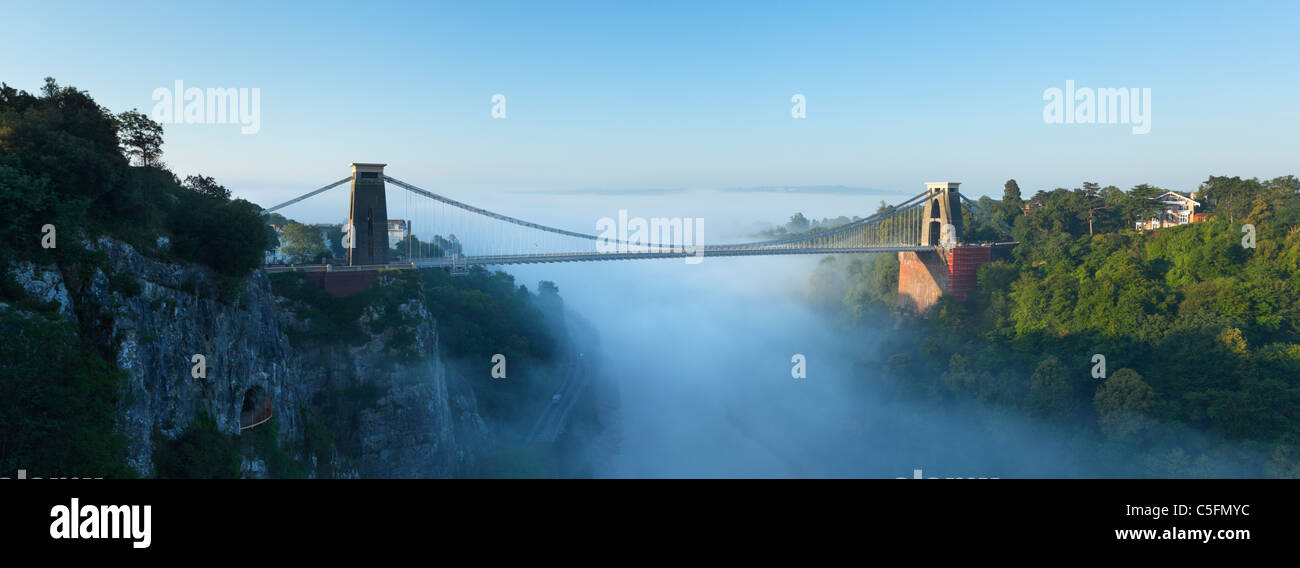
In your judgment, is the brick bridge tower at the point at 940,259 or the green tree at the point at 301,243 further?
the brick bridge tower at the point at 940,259

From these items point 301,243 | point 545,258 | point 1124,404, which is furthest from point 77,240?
point 1124,404

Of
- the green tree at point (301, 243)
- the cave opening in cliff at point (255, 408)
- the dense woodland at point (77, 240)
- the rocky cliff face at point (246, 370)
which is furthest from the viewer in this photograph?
the green tree at point (301, 243)

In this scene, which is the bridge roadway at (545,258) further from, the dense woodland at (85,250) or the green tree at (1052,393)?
the green tree at (1052,393)

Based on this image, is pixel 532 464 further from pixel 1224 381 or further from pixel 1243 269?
pixel 1243 269

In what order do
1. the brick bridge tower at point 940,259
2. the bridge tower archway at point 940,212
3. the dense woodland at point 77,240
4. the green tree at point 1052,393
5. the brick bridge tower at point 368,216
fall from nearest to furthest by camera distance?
1. the dense woodland at point 77,240
2. the brick bridge tower at point 368,216
3. the green tree at point 1052,393
4. the brick bridge tower at point 940,259
5. the bridge tower archway at point 940,212

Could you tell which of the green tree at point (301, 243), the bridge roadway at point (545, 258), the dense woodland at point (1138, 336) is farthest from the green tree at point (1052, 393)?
the green tree at point (301, 243)

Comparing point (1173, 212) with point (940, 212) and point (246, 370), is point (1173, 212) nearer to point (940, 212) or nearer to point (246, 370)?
→ point (940, 212)

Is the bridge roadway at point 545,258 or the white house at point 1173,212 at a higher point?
the white house at point 1173,212
